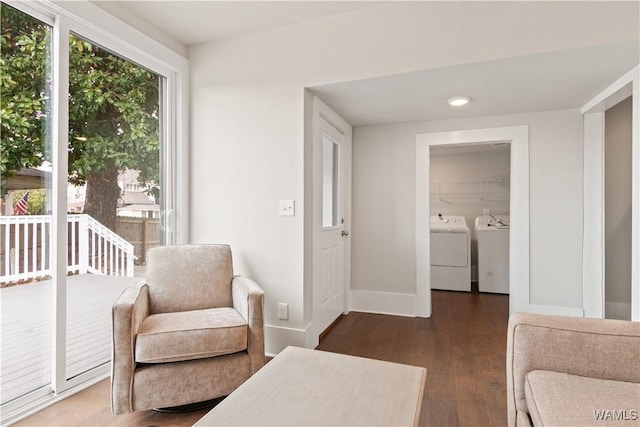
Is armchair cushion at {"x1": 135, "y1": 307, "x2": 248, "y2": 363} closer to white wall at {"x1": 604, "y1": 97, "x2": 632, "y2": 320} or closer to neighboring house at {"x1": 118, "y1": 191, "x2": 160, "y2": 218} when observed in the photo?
neighboring house at {"x1": 118, "y1": 191, "x2": 160, "y2": 218}

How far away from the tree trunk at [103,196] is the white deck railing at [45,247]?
0.05 meters

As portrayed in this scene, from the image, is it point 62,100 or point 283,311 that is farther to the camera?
point 283,311

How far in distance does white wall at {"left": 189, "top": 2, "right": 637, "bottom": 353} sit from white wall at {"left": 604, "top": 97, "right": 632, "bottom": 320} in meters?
0.47

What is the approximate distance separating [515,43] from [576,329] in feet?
5.15

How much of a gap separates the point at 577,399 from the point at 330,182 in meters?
2.39

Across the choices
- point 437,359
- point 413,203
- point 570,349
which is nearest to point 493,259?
point 413,203

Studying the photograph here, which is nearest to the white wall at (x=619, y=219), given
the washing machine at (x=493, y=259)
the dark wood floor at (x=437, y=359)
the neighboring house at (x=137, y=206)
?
the dark wood floor at (x=437, y=359)

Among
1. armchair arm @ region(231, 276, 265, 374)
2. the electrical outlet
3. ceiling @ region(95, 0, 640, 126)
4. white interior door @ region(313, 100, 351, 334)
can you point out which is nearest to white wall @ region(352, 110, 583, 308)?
white interior door @ region(313, 100, 351, 334)

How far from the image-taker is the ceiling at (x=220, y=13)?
216 centimetres

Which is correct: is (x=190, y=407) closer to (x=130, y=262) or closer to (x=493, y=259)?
(x=130, y=262)

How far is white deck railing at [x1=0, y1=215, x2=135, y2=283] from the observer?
1.70 metres

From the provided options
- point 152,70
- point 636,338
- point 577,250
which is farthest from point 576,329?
point 152,70

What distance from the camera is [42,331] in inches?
71.8

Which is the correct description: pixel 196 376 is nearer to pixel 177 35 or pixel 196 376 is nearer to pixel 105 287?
pixel 105 287
